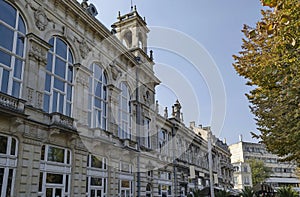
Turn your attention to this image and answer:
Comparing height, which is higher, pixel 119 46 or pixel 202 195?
pixel 119 46

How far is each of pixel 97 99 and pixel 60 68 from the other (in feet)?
12.8

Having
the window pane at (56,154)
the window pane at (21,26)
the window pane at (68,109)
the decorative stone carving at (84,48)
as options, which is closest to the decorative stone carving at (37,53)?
the window pane at (21,26)

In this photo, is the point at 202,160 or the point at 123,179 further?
the point at 202,160

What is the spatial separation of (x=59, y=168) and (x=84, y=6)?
1127 centimetres

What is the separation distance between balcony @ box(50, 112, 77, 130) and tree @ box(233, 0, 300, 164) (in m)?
9.08

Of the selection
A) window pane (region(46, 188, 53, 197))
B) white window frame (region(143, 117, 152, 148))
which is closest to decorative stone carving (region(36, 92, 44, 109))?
window pane (region(46, 188, 53, 197))

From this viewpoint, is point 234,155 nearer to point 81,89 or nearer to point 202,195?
point 202,195

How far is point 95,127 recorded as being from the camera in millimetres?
18969

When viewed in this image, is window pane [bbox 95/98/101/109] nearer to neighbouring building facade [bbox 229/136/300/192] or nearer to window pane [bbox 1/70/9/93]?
window pane [bbox 1/70/9/93]

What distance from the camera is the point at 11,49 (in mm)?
13945

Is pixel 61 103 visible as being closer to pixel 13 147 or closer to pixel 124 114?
pixel 13 147

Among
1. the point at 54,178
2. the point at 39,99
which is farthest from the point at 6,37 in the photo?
the point at 54,178

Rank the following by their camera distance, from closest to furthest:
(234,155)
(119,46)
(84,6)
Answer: (84,6) < (119,46) < (234,155)

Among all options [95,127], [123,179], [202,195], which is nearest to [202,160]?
[202,195]
